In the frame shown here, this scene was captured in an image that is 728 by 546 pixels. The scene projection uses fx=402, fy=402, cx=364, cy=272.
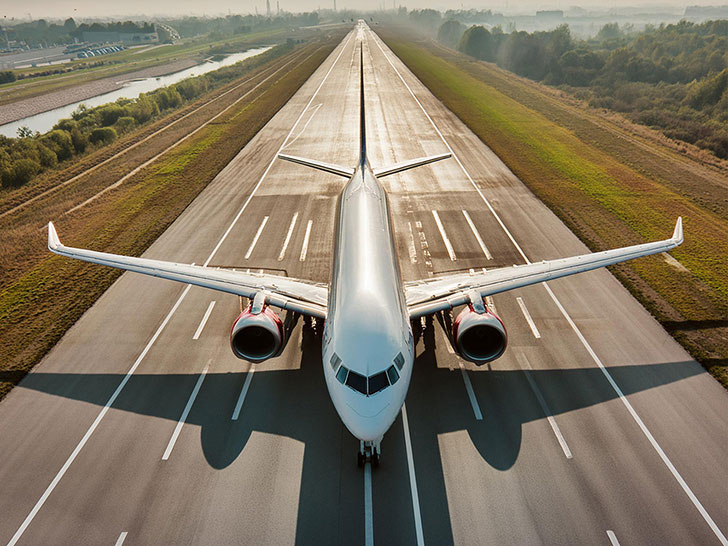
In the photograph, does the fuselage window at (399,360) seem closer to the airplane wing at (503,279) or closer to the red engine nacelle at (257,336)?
the airplane wing at (503,279)

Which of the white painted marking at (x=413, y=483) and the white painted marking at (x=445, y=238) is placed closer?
the white painted marking at (x=413, y=483)

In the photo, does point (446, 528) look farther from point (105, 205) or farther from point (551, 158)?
point (551, 158)

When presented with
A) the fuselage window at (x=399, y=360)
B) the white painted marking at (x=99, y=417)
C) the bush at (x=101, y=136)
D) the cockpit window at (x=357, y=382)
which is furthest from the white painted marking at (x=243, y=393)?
the bush at (x=101, y=136)

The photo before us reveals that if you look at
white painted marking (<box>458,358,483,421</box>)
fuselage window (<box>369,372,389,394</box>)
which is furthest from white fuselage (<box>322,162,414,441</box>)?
white painted marking (<box>458,358,483,421</box>)

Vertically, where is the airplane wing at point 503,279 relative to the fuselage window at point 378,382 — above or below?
below

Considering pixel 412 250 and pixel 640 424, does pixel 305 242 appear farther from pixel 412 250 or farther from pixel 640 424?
pixel 640 424

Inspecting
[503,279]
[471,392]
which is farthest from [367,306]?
[503,279]

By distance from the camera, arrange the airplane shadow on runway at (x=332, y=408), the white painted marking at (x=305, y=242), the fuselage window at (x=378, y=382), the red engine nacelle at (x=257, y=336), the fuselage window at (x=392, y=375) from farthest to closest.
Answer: the white painted marking at (x=305, y=242) < the red engine nacelle at (x=257, y=336) < the airplane shadow on runway at (x=332, y=408) < the fuselage window at (x=392, y=375) < the fuselage window at (x=378, y=382)
